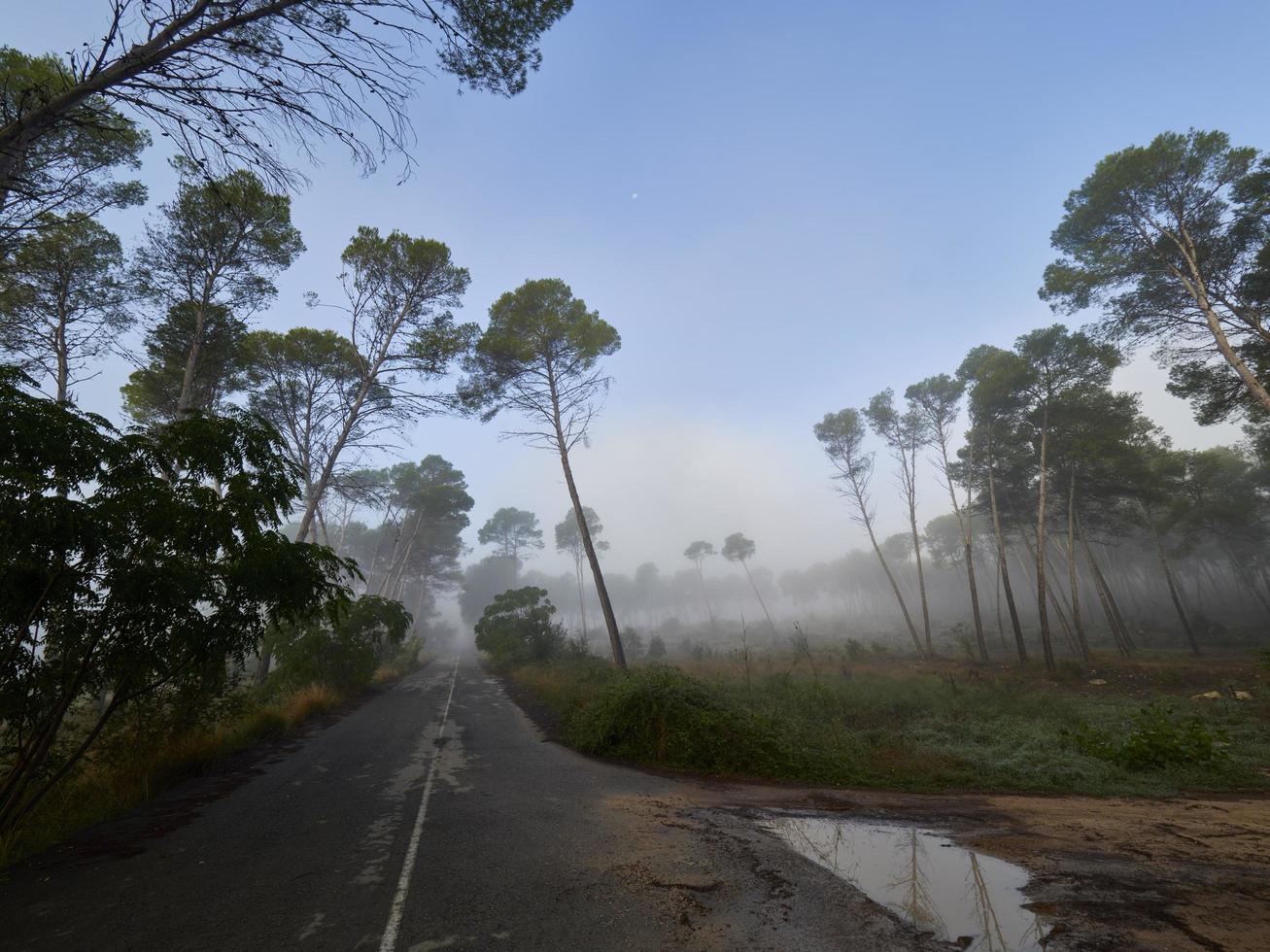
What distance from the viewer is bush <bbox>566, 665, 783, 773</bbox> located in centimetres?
853

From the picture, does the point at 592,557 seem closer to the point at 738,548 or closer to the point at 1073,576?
the point at 1073,576

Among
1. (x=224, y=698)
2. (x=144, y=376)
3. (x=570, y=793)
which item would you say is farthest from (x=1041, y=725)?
(x=144, y=376)

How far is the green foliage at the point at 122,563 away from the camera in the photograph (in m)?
4.32

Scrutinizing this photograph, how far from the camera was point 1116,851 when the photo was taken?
470cm

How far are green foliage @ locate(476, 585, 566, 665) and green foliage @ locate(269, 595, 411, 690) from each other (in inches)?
293

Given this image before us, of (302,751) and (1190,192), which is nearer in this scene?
(302,751)

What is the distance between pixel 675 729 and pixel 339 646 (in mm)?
13471

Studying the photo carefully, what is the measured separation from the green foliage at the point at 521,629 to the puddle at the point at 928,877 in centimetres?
2051

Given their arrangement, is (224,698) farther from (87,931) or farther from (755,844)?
(755,844)

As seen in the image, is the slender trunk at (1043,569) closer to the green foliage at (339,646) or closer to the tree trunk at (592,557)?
the tree trunk at (592,557)

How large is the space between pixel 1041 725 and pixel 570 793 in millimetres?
9968

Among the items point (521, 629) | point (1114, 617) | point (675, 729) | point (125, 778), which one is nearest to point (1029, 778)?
point (675, 729)

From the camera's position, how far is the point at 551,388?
18.1 meters

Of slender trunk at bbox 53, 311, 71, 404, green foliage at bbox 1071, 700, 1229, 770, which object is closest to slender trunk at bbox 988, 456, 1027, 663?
green foliage at bbox 1071, 700, 1229, 770
